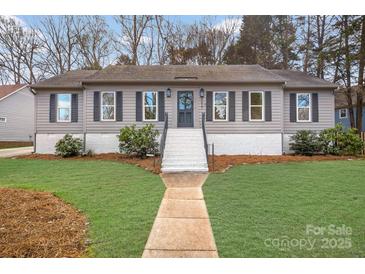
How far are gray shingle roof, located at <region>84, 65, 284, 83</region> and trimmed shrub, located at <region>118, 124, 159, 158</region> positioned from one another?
2483mm

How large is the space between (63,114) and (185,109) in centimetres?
607

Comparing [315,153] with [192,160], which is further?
[315,153]

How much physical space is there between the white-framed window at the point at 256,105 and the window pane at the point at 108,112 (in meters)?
6.59

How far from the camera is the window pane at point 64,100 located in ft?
41.6

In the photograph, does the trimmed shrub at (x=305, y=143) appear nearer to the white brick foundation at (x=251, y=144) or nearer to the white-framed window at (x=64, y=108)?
the white brick foundation at (x=251, y=144)

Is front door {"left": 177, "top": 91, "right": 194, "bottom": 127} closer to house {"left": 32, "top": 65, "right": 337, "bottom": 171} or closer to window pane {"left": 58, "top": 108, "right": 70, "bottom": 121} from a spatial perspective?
house {"left": 32, "top": 65, "right": 337, "bottom": 171}

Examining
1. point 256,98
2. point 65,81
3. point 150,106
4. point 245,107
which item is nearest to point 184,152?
point 150,106

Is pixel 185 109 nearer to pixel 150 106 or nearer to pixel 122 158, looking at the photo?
pixel 150 106

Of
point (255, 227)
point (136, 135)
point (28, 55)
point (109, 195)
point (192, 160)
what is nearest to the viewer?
point (255, 227)

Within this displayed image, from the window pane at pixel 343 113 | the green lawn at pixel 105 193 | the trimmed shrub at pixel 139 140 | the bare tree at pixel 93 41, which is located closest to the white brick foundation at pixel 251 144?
the trimmed shrub at pixel 139 140

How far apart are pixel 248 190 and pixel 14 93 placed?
80.3ft

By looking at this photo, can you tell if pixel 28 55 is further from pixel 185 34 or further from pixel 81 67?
pixel 185 34

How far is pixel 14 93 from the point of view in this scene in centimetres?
2300
